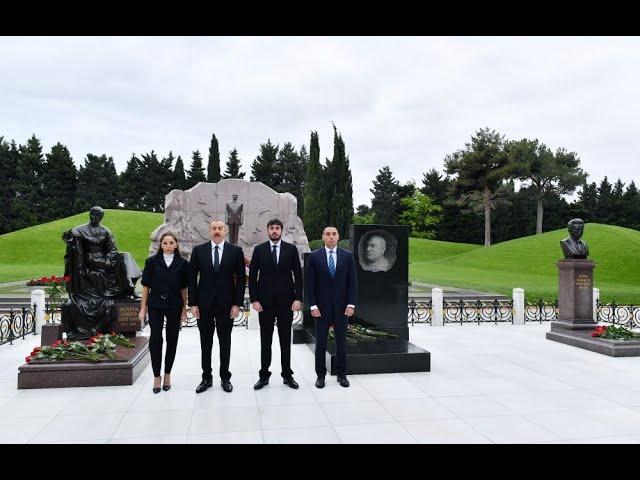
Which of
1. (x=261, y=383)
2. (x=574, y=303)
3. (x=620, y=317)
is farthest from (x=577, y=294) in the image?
(x=261, y=383)

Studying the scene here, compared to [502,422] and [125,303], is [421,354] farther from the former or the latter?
[125,303]

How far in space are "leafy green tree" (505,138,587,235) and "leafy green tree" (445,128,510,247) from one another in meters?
1.23

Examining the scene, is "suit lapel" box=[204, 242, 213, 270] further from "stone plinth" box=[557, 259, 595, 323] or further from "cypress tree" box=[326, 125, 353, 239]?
"cypress tree" box=[326, 125, 353, 239]

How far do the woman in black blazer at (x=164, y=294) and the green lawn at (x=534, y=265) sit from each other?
16.5 meters

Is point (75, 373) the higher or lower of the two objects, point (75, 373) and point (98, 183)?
the lower

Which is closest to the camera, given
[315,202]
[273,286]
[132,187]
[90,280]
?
[273,286]

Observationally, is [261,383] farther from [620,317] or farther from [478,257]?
[478,257]

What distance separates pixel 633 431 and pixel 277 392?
3.59m

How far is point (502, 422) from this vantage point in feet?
14.2

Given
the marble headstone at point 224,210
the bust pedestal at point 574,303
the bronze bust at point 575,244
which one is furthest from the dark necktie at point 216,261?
the marble headstone at point 224,210

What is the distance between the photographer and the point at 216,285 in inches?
206

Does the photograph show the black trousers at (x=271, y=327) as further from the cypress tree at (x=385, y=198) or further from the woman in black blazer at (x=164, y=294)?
the cypress tree at (x=385, y=198)

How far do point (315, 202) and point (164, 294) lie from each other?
27.1 m
